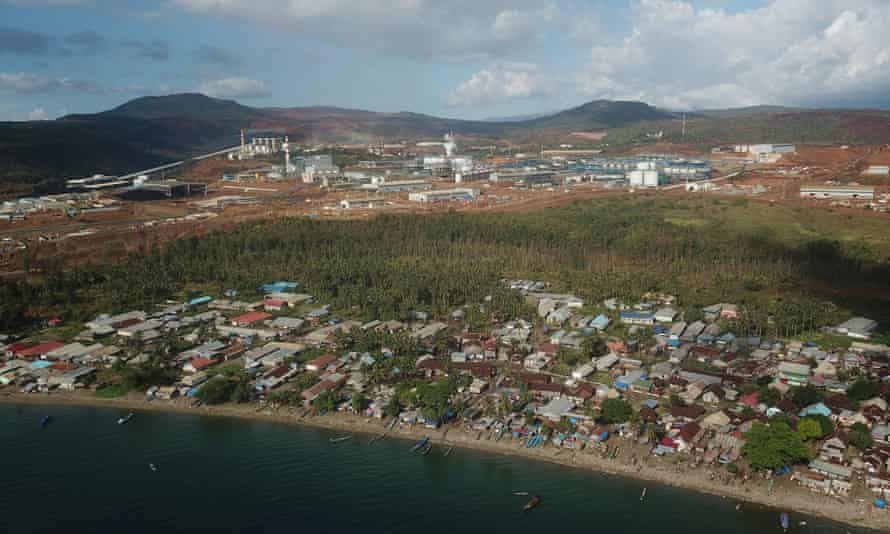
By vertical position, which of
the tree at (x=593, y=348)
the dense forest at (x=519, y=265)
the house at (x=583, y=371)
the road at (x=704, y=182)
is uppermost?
the road at (x=704, y=182)

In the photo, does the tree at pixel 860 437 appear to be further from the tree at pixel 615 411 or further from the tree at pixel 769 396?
the tree at pixel 615 411

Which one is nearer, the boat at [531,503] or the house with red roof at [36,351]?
the boat at [531,503]

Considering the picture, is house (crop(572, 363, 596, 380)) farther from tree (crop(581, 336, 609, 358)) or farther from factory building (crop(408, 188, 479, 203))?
factory building (crop(408, 188, 479, 203))

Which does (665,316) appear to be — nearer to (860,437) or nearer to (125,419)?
(860,437)

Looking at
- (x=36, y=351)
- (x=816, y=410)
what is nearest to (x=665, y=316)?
(x=816, y=410)

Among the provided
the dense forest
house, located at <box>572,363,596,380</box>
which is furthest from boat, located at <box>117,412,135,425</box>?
house, located at <box>572,363,596,380</box>

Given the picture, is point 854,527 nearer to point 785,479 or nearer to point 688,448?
→ point 785,479

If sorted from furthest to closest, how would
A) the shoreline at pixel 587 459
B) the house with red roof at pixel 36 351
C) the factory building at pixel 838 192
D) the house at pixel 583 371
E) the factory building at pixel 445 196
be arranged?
the factory building at pixel 445 196, the factory building at pixel 838 192, the house with red roof at pixel 36 351, the house at pixel 583 371, the shoreline at pixel 587 459

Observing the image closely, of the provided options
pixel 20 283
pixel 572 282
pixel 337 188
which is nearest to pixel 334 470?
pixel 572 282

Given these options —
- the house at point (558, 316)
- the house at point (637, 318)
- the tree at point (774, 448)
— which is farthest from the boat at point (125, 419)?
the house at point (637, 318)
